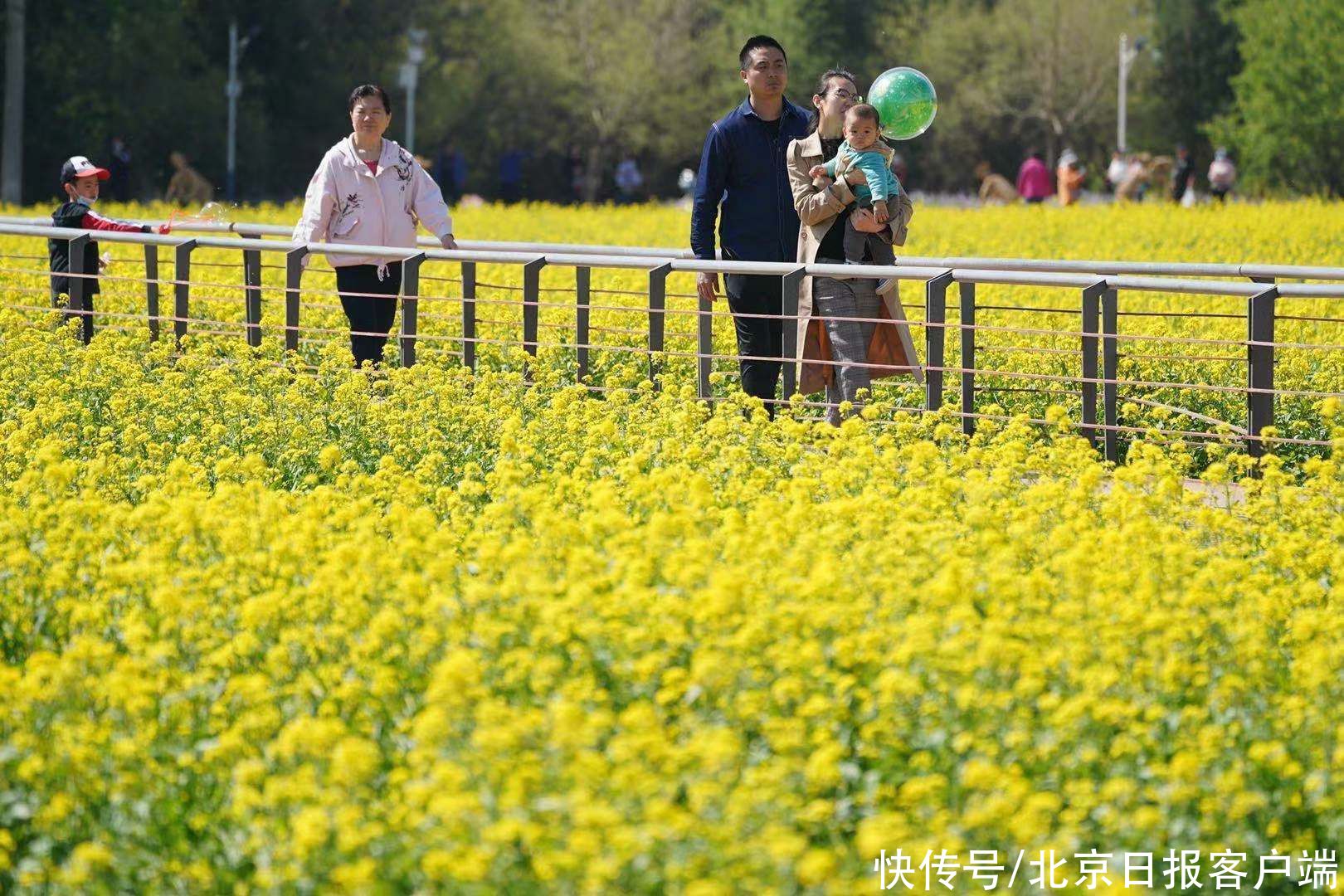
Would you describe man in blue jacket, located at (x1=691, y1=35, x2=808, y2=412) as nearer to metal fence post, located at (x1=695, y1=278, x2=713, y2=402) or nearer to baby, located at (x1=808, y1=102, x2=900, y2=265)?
metal fence post, located at (x1=695, y1=278, x2=713, y2=402)

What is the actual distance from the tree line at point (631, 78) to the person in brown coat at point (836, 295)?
27.4 m

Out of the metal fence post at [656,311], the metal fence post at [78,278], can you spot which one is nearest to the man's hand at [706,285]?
the metal fence post at [656,311]

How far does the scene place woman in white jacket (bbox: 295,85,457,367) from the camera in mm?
12086

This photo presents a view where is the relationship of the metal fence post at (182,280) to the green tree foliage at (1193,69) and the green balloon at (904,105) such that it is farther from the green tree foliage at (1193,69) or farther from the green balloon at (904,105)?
the green tree foliage at (1193,69)

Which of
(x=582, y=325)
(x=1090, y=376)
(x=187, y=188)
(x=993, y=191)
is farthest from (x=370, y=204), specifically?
(x=993, y=191)

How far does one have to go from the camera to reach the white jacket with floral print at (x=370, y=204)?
1210 cm

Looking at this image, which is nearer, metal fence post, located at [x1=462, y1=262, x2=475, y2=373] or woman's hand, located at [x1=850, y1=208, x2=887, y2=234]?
woman's hand, located at [x1=850, y1=208, x2=887, y2=234]

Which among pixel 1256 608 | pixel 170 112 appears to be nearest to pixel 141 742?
pixel 1256 608

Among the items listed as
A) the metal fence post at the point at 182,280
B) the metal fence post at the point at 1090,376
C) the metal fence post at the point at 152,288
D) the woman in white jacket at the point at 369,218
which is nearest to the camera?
the metal fence post at the point at 1090,376

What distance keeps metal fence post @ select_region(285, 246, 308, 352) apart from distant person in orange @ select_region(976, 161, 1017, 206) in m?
27.8

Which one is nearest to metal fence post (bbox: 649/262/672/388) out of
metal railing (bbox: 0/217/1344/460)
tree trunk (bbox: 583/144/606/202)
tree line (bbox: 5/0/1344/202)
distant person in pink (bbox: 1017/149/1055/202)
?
metal railing (bbox: 0/217/1344/460)

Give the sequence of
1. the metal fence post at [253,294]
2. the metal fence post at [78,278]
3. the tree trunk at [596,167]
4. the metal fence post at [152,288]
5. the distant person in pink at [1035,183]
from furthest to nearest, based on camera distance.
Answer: the tree trunk at [596,167]
the distant person in pink at [1035,183]
the metal fence post at [78,278]
the metal fence post at [152,288]
the metal fence post at [253,294]

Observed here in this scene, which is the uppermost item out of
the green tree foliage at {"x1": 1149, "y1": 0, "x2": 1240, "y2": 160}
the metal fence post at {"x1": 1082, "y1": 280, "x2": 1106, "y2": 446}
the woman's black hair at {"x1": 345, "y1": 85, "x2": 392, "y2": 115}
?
the green tree foliage at {"x1": 1149, "y1": 0, "x2": 1240, "y2": 160}

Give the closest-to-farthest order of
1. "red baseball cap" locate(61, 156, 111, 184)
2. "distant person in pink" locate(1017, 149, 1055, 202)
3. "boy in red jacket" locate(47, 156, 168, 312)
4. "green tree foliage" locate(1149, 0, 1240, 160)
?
"boy in red jacket" locate(47, 156, 168, 312) < "red baseball cap" locate(61, 156, 111, 184) < "distant person in pink" locate(1017, 149, 1055, 202) < "green tree foliage" locate(1149, 0, 1240, 160)
